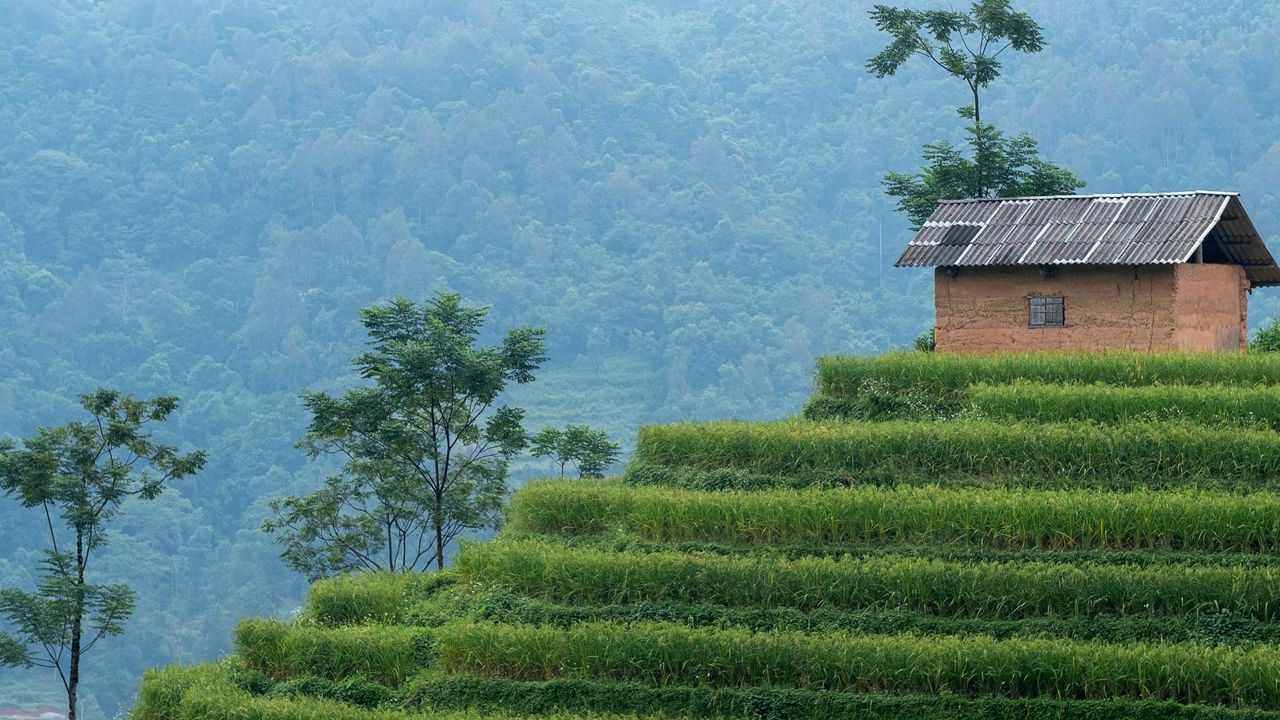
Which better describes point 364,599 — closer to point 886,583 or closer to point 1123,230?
point 886,583

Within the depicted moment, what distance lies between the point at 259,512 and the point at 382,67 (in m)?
62.4

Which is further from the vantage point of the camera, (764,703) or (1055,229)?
(1055,229)

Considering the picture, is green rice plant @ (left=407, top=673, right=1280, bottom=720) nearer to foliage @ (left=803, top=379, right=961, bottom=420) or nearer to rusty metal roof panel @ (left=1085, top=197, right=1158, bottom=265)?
foliage @ (left=803, top=379, right=961, bottom=420)

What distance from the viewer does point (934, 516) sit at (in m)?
17.6

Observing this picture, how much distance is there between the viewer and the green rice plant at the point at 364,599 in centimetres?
1916

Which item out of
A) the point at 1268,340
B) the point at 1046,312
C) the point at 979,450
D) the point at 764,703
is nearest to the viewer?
the point at 764,703

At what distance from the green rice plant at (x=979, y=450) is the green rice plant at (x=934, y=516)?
650 mm

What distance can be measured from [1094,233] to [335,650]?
14.1 meters

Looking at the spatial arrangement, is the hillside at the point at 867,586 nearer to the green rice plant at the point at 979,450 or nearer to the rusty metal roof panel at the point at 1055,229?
the green rice plant at the point at 979,450

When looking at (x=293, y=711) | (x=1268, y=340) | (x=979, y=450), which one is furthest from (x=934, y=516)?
(x=1268, y=340)

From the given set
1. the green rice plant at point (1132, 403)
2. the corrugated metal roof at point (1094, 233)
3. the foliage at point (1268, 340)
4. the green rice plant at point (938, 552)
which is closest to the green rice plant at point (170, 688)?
the green rice plant at point (938, 552)

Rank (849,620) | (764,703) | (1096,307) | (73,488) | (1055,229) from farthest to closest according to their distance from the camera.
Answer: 1. (73,488)
2. (1055,229)
3. (1096,307)
4. (849,620)
5. (764,703)

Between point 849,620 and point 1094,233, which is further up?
point 1094,233

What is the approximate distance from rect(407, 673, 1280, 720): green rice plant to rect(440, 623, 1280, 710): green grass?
0.17 meters
